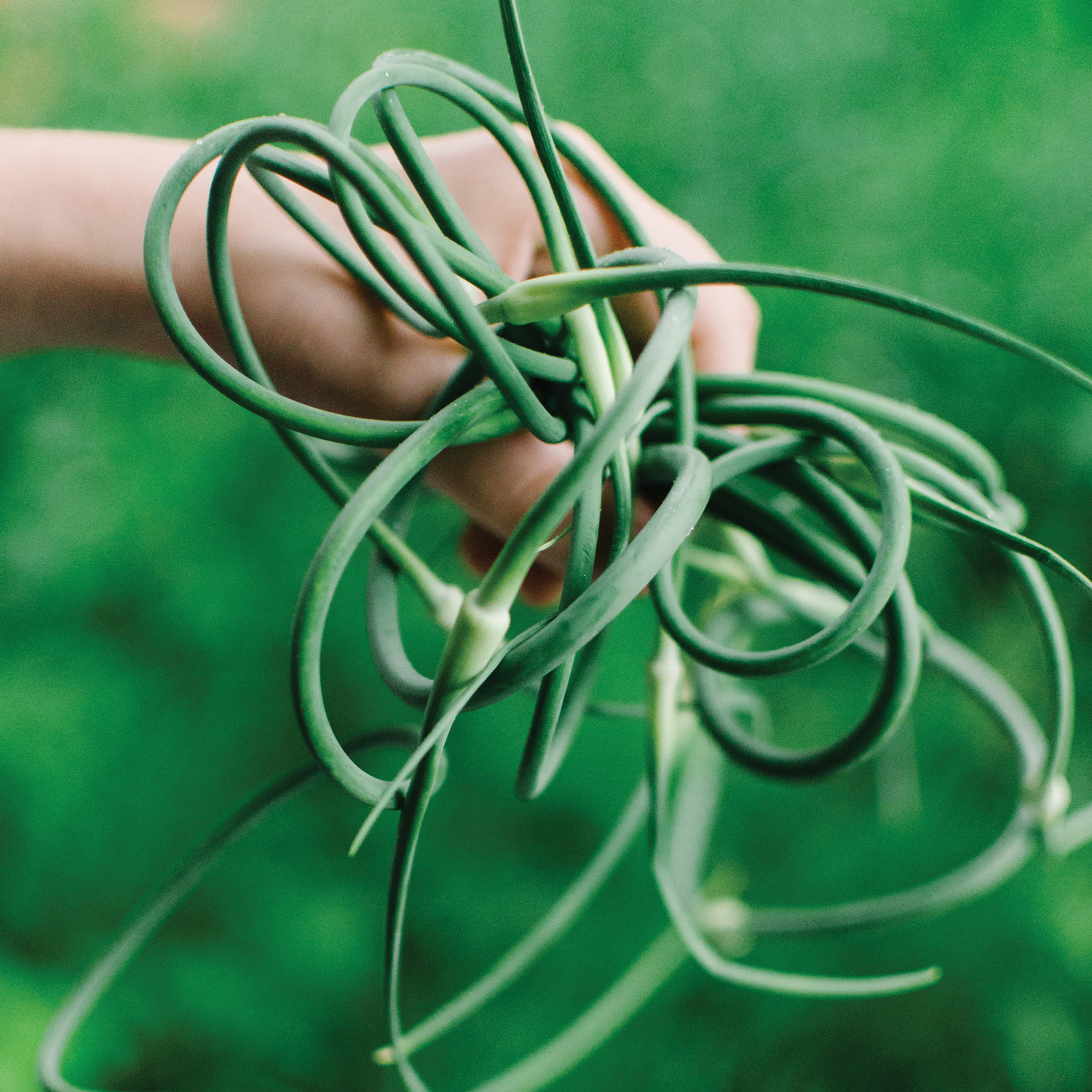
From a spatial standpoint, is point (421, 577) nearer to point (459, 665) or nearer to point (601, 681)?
point (459, 665)

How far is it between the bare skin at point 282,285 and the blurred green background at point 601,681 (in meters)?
0.30

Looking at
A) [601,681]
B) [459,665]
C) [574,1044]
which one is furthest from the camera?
[601,681]

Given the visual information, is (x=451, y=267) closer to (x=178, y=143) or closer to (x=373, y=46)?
(x=178, y=143)

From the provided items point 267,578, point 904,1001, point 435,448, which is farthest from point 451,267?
point 904,1001

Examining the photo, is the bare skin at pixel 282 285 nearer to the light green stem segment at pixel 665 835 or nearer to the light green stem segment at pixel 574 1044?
the light green stem segment at pixel 665 835

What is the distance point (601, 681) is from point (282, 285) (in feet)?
1.15

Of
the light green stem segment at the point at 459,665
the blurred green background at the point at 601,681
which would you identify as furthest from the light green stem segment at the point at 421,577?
the blurred green background at the point at 601,681

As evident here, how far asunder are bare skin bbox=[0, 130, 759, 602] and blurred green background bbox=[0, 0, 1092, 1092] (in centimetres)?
30

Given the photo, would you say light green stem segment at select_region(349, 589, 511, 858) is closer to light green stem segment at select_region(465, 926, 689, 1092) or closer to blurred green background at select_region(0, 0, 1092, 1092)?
light green stem segment at select_region(465, 926, 689, 1092)

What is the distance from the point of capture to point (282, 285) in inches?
8.0

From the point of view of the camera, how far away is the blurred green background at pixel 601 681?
1.62 ft

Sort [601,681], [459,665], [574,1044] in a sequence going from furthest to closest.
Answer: [601,681] < [574,1044] < [459,665]

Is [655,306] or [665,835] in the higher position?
[655,306]

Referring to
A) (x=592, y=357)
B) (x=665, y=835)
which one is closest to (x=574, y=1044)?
(x=665, y=835)
